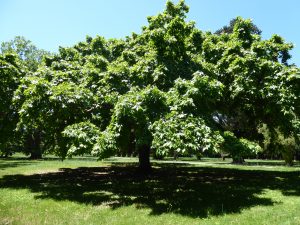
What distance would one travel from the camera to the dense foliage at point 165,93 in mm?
14055

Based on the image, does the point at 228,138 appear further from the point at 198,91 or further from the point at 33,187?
the point at 33,187

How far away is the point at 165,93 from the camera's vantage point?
50.4 feet

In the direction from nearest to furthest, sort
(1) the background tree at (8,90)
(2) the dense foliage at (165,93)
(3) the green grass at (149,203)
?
(3) the green grass at (149,203), (2) the dense foliage at (165,93), (1) the background tree at (8,90)

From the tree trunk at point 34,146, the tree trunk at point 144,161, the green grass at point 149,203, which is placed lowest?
the green grass at point 149,203

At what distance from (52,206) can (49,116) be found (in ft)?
19.0

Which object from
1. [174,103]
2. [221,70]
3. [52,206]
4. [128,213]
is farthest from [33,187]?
[221,70]

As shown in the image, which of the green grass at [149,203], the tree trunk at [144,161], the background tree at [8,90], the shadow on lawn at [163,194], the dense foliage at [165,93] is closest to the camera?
the green grass at [149,203]

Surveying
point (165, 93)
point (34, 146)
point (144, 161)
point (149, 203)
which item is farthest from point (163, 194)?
point (34, 146)

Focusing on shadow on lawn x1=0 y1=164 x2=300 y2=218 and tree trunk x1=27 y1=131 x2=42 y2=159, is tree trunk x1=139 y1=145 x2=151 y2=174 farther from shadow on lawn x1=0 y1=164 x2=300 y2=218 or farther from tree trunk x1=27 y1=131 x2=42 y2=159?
tree trunk x1=27 y1=131 x2=42 y2=159

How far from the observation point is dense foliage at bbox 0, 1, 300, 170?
14.1m

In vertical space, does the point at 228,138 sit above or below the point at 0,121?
below

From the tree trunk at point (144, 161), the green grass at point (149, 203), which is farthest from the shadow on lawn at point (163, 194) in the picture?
the tree trunk at point (144, 161)

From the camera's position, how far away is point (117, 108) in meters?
14.2

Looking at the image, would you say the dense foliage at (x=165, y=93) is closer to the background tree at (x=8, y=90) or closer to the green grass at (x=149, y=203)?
the background tree at (x=8, y=90)
